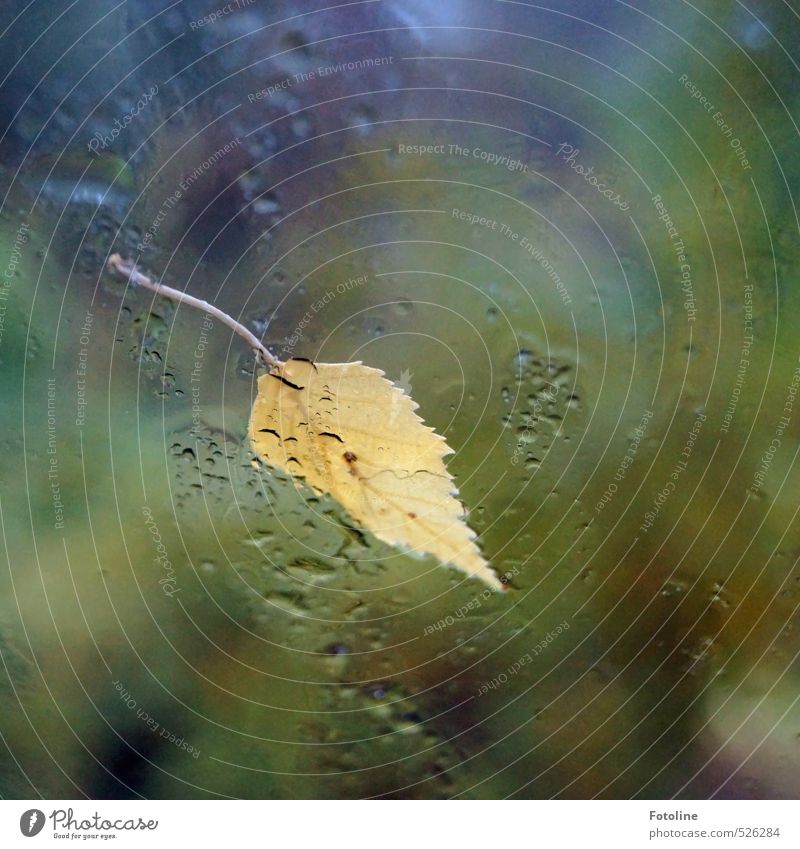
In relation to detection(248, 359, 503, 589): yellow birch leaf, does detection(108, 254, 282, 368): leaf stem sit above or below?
above

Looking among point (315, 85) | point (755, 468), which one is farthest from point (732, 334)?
point (315, 85)

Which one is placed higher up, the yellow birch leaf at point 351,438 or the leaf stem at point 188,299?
the leaf stem at point 188,299

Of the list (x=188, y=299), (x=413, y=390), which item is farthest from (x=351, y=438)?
(x=188, y=299)

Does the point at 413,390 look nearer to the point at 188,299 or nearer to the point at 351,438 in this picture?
the point at 351,438

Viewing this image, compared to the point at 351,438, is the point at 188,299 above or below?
above

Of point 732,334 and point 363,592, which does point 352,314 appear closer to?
point 363,592
